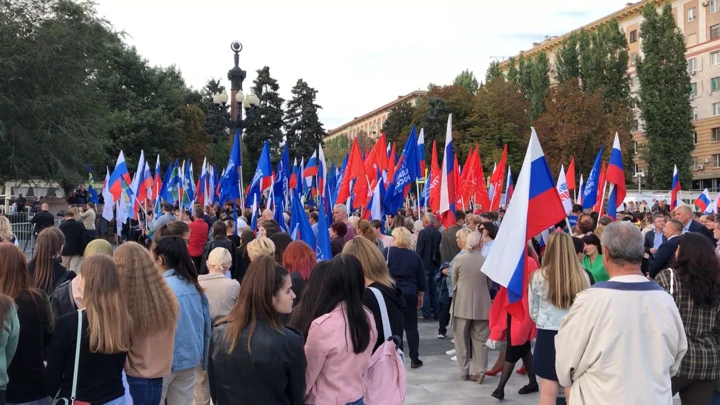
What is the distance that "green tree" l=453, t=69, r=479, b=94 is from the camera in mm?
77688

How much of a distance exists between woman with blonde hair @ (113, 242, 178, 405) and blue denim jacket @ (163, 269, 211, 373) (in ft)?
1.90

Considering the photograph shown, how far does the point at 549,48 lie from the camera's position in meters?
80.1

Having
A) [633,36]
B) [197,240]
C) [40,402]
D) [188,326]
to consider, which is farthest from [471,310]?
[633,36]

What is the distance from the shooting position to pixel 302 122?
6862cm

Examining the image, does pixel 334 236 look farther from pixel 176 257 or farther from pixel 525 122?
pixel 525 122

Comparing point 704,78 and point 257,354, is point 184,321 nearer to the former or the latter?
point 257,354

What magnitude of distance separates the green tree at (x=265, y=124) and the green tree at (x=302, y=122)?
1.62 m

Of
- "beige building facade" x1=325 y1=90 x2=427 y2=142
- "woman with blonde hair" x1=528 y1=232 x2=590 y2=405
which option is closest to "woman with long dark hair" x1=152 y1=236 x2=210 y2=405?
"woman with blonde hair" x1=528 y1=232 x2=590 y2=405

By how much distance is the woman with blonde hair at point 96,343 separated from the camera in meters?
3.70

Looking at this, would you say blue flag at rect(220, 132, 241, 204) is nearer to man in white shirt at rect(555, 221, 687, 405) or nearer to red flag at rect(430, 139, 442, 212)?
red flag at rect(430, 139, 442, 212)

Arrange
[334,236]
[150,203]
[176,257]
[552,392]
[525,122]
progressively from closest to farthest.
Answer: [176,257]
[552,392]
[334,236]
[150,203]
[525,122]

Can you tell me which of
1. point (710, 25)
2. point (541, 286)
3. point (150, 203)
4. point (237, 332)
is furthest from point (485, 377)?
point (710, 25)

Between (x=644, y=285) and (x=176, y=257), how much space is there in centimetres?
314

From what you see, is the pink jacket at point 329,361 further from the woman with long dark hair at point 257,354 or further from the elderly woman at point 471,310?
the elderly woman at point 471,310
